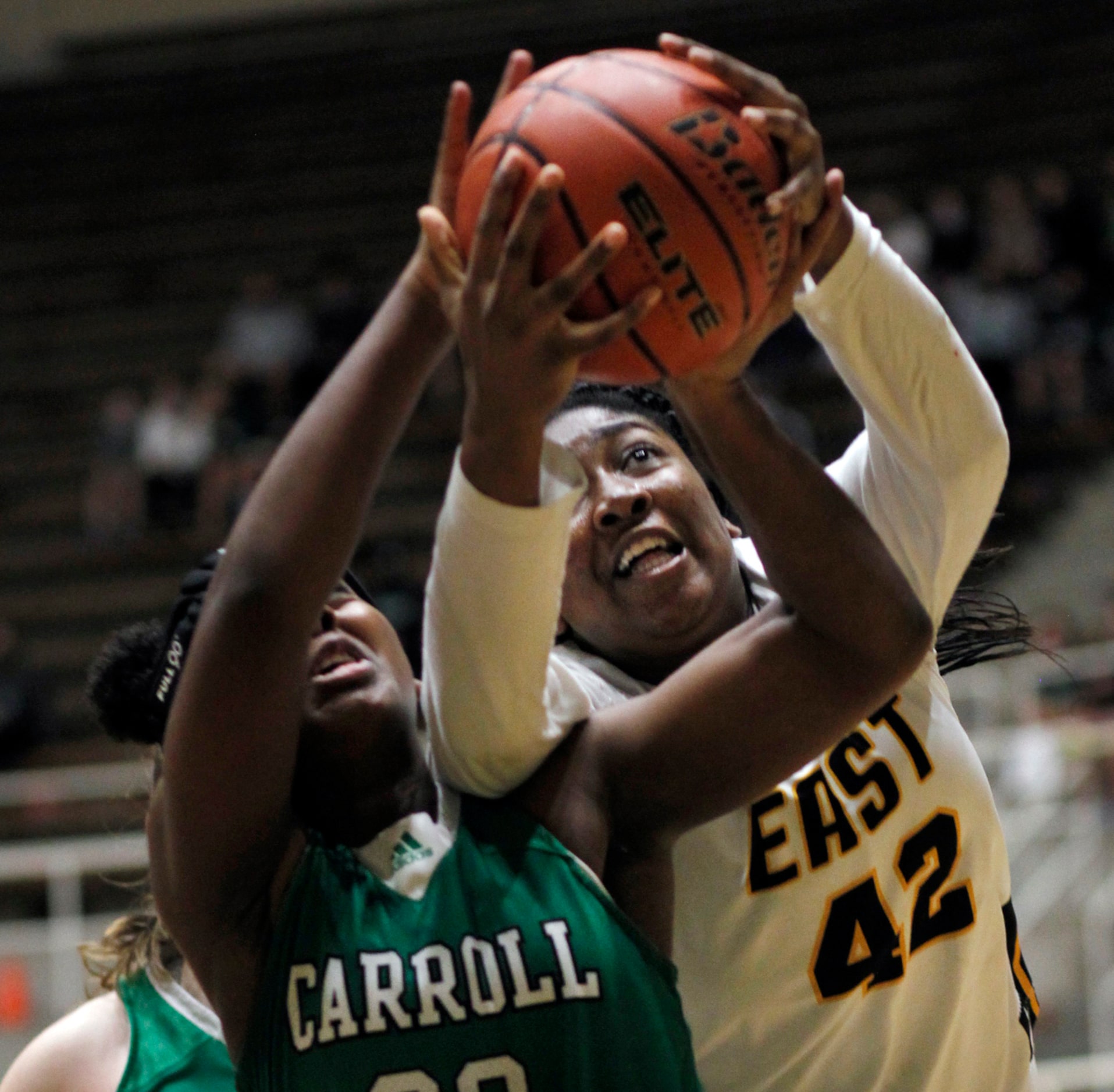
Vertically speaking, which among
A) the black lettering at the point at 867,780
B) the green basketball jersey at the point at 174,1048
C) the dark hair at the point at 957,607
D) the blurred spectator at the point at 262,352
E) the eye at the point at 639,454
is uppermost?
the eye at the point at 639,454

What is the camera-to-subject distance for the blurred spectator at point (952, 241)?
914cm

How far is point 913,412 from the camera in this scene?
2094 millimetres

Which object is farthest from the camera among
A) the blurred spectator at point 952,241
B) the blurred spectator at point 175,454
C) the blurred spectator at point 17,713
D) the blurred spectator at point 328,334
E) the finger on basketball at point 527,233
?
the blurred spectator at point 175,454

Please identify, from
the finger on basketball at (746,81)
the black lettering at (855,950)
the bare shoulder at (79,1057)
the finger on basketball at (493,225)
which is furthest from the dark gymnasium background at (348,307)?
the finger on basketball at (493,225)

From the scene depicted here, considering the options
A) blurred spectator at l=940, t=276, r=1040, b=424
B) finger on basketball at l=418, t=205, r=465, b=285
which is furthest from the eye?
blurred spectator at l=940, t=276, r=1040, b=424

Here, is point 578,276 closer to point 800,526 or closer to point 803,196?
point 803,196

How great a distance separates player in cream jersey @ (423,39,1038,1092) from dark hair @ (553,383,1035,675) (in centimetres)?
10

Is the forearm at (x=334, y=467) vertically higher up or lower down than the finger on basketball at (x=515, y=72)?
lower down

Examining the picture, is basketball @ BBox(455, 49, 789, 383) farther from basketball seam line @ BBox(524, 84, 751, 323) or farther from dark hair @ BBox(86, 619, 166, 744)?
dark hair @ BBox(86, 619, 166, 744)

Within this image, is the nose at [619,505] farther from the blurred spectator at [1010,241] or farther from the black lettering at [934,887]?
the blurred spectator at [1010,241]

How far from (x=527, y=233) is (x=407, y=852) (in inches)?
28.4

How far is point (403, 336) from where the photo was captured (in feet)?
5.52

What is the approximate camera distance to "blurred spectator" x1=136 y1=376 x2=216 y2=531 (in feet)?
32.2

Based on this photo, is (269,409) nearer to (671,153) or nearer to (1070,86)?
(1070,86)
